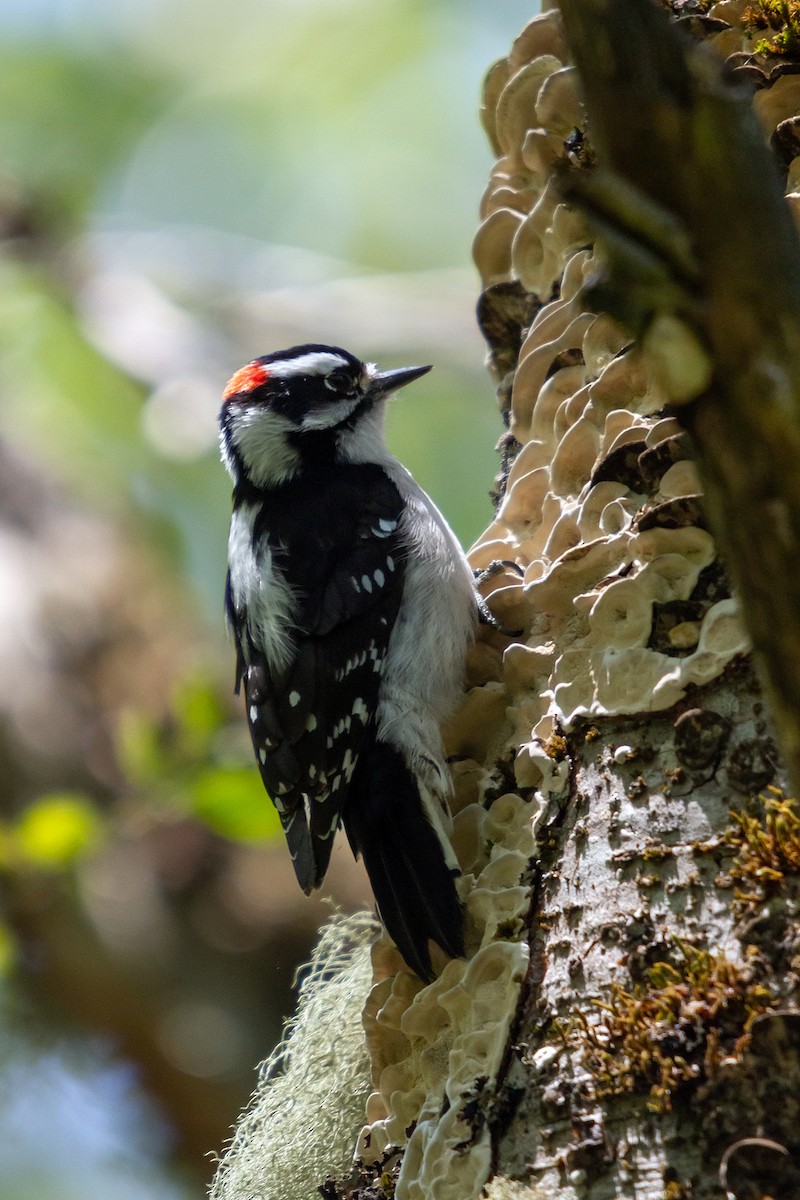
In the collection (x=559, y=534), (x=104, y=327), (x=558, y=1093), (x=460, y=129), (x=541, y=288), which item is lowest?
(x=558, y=1093)

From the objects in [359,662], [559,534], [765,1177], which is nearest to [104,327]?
[359,662]

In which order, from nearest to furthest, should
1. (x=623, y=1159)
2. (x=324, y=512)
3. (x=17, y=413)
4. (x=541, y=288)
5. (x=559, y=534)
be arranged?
(x=623, y=1159), (x=559, y=534), (x=541, y=288), (x=324, y=512), (x=17, y=413)

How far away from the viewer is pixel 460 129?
8461 millimetres

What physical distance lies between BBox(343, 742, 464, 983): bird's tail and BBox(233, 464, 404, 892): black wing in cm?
6

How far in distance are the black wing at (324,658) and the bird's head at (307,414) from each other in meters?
0.31

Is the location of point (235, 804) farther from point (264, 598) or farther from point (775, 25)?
point (775, 25)

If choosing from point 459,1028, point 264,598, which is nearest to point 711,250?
point 459,1028

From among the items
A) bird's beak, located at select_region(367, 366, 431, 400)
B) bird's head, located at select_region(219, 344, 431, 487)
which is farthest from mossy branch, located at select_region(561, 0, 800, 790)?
bird's beak, located at select_region(367, 366, 431, 400)

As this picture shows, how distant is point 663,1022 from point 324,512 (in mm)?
1941

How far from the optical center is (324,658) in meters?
3.01

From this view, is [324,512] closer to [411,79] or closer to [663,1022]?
[663,1022]

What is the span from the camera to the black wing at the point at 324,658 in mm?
2818

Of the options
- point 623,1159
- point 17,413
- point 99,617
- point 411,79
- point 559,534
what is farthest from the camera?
point 411,79

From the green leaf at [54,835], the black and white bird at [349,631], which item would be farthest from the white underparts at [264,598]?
the green leaf at [54,835]
